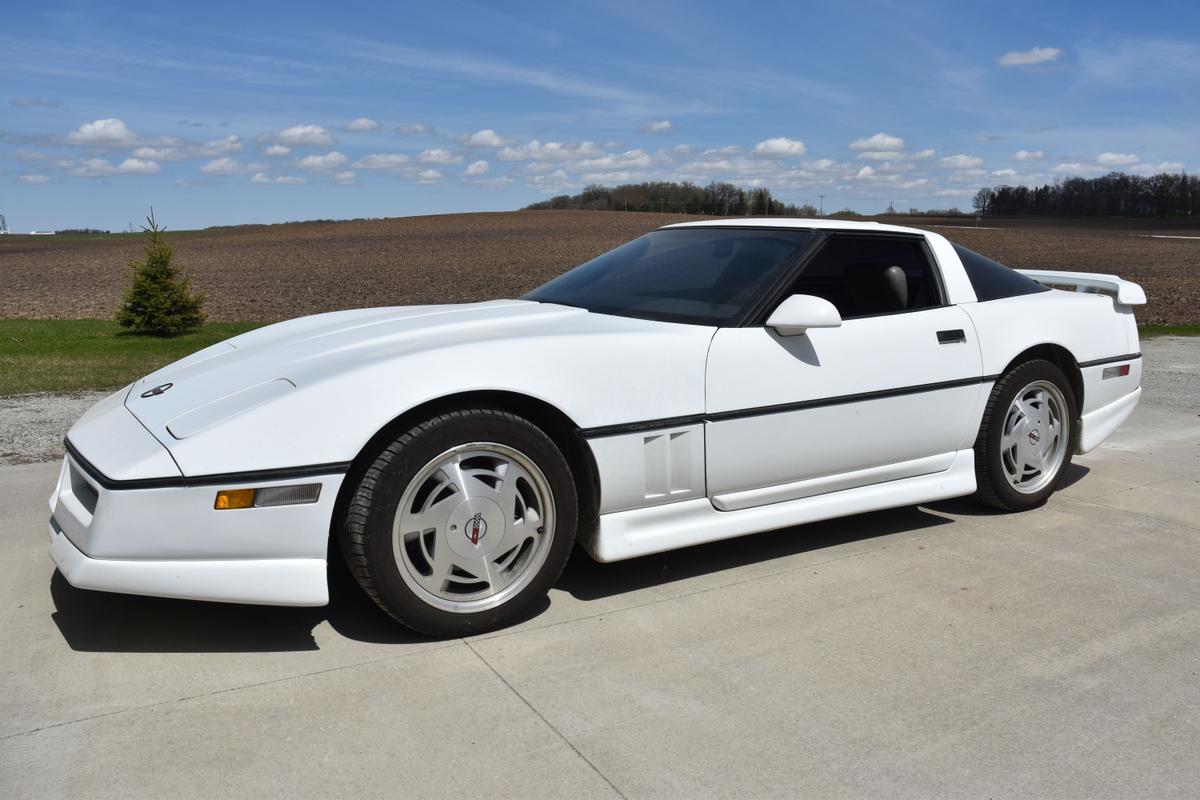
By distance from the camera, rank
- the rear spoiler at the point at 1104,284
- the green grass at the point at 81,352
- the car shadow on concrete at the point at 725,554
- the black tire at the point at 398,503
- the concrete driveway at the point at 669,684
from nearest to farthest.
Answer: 1. the concrete driveway at the point at 669,684
2. the black tire at the point at 398,503
3. the car shadow on concrete at the point at 725,554
4. the rear spoiler at the point at 1104,284
5. the green grass at the point at 81,352

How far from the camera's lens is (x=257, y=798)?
2195 mm

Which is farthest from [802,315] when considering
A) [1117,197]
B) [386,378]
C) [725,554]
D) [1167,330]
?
[1117,197]

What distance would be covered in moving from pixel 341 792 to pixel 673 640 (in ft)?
3.93

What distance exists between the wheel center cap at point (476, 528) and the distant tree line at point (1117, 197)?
4155 inches

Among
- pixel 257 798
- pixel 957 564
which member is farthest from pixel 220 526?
pixel 957 564

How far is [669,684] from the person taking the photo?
9.11 ft

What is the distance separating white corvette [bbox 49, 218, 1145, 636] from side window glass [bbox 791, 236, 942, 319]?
0.04 ft

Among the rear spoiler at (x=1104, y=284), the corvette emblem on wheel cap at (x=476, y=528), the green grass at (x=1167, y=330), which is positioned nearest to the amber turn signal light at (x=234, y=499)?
the corvette emblem on wheel cap at (x=476, y=528)

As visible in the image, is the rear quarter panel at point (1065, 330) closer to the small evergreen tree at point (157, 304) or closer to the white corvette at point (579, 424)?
the white corvette at point (579, 424)

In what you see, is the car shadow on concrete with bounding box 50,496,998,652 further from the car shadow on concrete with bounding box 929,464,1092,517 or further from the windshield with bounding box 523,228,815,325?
the windshield with bounding box 523,228,815,325

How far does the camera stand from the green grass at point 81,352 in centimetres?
838

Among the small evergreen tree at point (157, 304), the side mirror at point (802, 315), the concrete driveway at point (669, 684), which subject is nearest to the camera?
the concrete driveway at point (669, 684)

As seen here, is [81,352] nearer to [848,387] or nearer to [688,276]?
[688,276]

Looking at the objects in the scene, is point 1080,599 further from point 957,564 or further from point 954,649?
point 954,649
